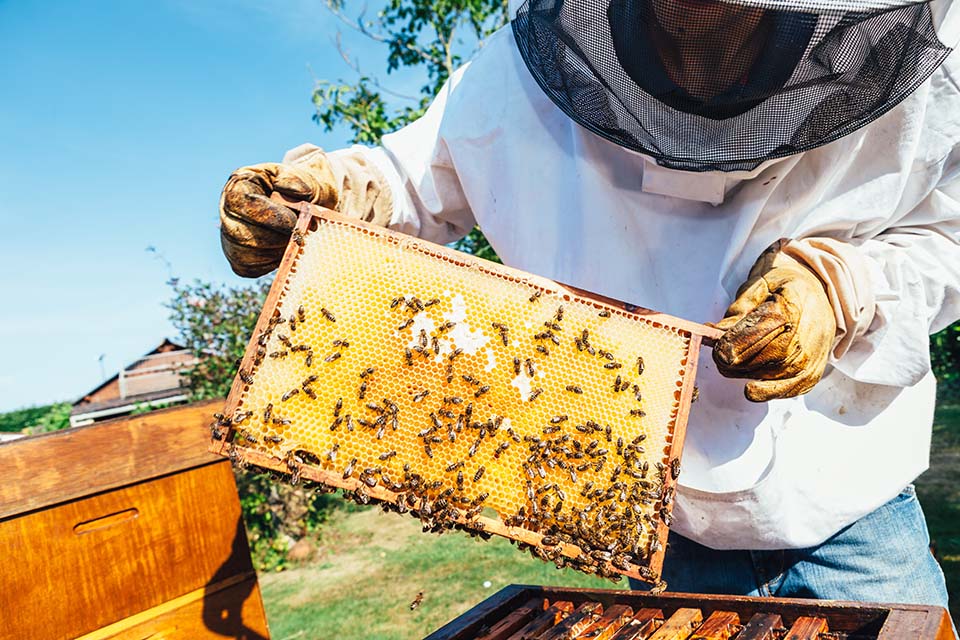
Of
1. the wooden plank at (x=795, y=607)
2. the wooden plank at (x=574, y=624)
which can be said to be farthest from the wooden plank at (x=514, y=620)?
the wooden plank at (x=795, y=607)

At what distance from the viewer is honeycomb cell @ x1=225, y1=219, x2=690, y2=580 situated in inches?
86.7

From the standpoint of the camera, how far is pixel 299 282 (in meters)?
2.42

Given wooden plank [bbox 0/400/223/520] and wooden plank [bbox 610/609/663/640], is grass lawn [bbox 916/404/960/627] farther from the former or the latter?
wooden plank [bbox 0/400/223/520]

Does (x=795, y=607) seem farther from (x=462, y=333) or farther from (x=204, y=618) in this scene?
(x=204, y=618)

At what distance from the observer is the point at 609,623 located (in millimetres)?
2369

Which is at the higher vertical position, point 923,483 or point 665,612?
point 665,612

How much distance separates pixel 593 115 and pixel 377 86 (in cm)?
688

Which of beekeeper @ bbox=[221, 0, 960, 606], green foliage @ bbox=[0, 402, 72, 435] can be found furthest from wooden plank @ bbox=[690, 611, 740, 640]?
green foliage @ bbox=[0, 402, 72, 435]

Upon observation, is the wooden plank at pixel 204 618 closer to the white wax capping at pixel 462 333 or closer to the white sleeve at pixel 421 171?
the white wax capping at pixel 462 333

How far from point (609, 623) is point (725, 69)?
1809mm

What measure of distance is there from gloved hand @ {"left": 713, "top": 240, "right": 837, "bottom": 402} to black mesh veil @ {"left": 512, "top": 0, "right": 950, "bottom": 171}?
0.43 meters

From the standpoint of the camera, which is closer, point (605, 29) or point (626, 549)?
point (626, 549)

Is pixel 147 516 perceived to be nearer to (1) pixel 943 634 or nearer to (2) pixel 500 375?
(2) pixel 500 375

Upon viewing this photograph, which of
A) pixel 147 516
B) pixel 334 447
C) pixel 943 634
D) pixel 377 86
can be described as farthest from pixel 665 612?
pixel 377 86
